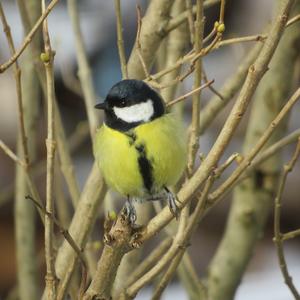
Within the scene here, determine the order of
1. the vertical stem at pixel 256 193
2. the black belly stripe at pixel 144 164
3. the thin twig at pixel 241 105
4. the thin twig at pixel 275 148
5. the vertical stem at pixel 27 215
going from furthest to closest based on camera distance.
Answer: the vertical stem at pixel 27 215, the vertical stem at pixel 256 193, the thin twig at pixel 275 148, the black belly stripe at pixel 144 164, the thin twig at pixel 241 105

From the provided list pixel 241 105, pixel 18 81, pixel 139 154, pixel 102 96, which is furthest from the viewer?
pixel 102 96

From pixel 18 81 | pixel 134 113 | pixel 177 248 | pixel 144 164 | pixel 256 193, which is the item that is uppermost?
pixel 18 81

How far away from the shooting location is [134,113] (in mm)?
1882

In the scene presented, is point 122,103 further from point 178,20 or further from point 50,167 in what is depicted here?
point 50,167

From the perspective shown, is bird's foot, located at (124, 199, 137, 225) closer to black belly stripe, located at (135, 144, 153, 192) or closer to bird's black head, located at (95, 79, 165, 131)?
black belly stripe, located at (135, 144, 153, 192)

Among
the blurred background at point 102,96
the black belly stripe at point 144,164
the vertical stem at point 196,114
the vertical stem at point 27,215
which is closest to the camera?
the vertical stem at point 196,114

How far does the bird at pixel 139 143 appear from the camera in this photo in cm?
181

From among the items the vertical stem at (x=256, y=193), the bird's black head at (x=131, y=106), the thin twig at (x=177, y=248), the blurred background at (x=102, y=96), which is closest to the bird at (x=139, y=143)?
the bird's black head at (x=131, y=106)

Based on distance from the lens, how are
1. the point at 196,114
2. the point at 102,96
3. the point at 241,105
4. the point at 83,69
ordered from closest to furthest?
1. the point at 241,105
2. the point at 196,114
3. the point at 83,69
4. the point at 102,96

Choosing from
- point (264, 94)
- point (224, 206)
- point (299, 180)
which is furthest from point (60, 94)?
point (264, 94)

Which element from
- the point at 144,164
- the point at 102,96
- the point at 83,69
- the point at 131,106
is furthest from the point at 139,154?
the point at 102,96

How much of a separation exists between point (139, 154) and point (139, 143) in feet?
0.10

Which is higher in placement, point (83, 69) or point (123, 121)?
point (83, 69)

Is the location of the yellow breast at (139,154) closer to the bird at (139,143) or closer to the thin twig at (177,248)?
the bird at (139,143)
